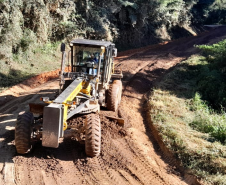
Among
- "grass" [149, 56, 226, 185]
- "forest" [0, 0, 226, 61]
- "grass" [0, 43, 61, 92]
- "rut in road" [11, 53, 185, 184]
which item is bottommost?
"rut in road" [11, 53, 185, 184]

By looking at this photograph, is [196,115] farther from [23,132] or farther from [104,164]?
[23,132]

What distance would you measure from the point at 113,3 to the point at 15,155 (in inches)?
808

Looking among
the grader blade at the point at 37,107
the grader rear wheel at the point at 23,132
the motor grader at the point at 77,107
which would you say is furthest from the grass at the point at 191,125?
the grader rear wheel at the point at 23,132

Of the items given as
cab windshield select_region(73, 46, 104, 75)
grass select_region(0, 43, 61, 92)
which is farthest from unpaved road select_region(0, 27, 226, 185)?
grass select_region(0, 43, 61, 92)

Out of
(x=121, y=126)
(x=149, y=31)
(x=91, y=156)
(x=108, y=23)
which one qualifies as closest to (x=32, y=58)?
(x=108, y=23)

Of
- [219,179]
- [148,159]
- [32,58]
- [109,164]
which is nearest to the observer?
[219,179]

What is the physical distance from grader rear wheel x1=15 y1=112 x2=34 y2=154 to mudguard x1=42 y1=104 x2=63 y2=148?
2.41ft

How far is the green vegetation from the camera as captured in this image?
7.24 m

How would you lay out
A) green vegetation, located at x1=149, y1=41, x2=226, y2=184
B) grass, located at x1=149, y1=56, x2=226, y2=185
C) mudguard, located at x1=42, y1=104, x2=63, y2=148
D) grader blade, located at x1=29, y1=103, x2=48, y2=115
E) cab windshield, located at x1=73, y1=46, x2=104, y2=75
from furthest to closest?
cab windshield, located at x1=73, y1=46, x2=104, y2=75
grader blade, located at x1=29, y1=103, x2=48, y2=115
green vegetation, located at x1=149, y1=41, x2=226, y2=184
grass, located at x1=149, y1=56, x2=226, y2=185
mudguard, located at x1=42, y1=104, x2=63, y2=148

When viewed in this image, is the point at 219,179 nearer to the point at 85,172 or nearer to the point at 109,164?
the point at 109,164

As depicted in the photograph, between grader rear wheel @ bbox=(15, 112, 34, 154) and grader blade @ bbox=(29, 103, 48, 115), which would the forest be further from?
grader rear wheel @ bbox=(15, 112, 34, 154)

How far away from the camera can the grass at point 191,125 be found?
7113 millimetres

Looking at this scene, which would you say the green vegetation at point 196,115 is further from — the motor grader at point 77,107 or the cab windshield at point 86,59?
the cab windshield at point 86,59

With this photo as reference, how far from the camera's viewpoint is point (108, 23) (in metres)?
25.0
